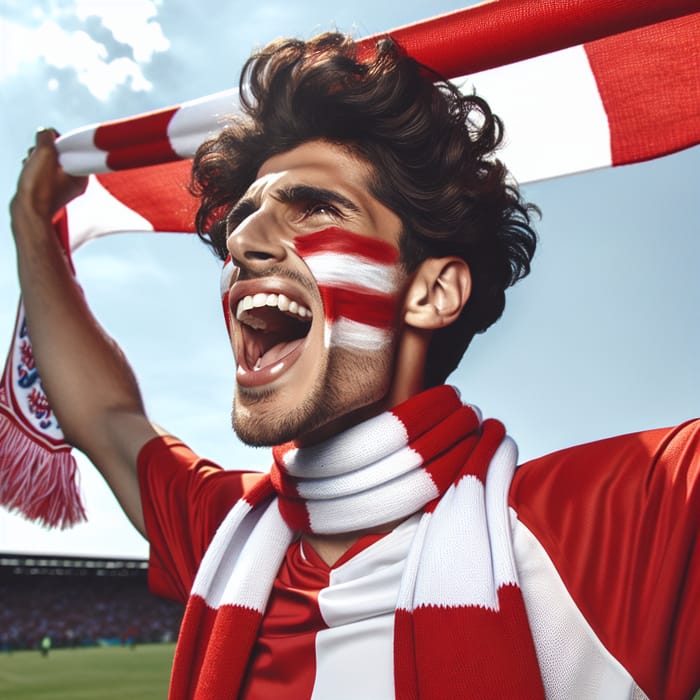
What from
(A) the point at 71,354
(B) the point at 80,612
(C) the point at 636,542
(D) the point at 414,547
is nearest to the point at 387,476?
(D) the point at 414,547

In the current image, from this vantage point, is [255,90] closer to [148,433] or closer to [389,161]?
[389,161]

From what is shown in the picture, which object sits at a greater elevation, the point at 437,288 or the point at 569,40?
the point at 569,40

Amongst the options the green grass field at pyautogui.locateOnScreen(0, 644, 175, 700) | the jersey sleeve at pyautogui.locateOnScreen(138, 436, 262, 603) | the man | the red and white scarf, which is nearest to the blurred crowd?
the green grass field at pyautogui.locateOnScreen(0, 644, 175, 700)

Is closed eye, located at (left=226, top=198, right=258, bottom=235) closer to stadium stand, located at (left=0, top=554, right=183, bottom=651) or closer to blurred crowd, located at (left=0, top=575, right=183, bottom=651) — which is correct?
stadium stand, located at (left=0, top=554, right=183, bottom=651)

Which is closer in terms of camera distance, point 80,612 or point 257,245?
point 257,245

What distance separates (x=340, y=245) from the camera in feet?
5.57

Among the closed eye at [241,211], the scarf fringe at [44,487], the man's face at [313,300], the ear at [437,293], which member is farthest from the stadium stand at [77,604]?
the ear at [437,293]

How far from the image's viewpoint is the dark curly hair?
1.90 metres

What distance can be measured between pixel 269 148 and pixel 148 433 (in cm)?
100

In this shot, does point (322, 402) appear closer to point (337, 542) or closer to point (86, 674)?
point (337, 542)

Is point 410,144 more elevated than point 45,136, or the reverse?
point 45,136

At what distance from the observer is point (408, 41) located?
2188 millimetres

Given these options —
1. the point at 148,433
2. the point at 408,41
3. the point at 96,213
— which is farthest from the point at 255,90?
the point at 96,213

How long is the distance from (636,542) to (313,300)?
2.66ft
